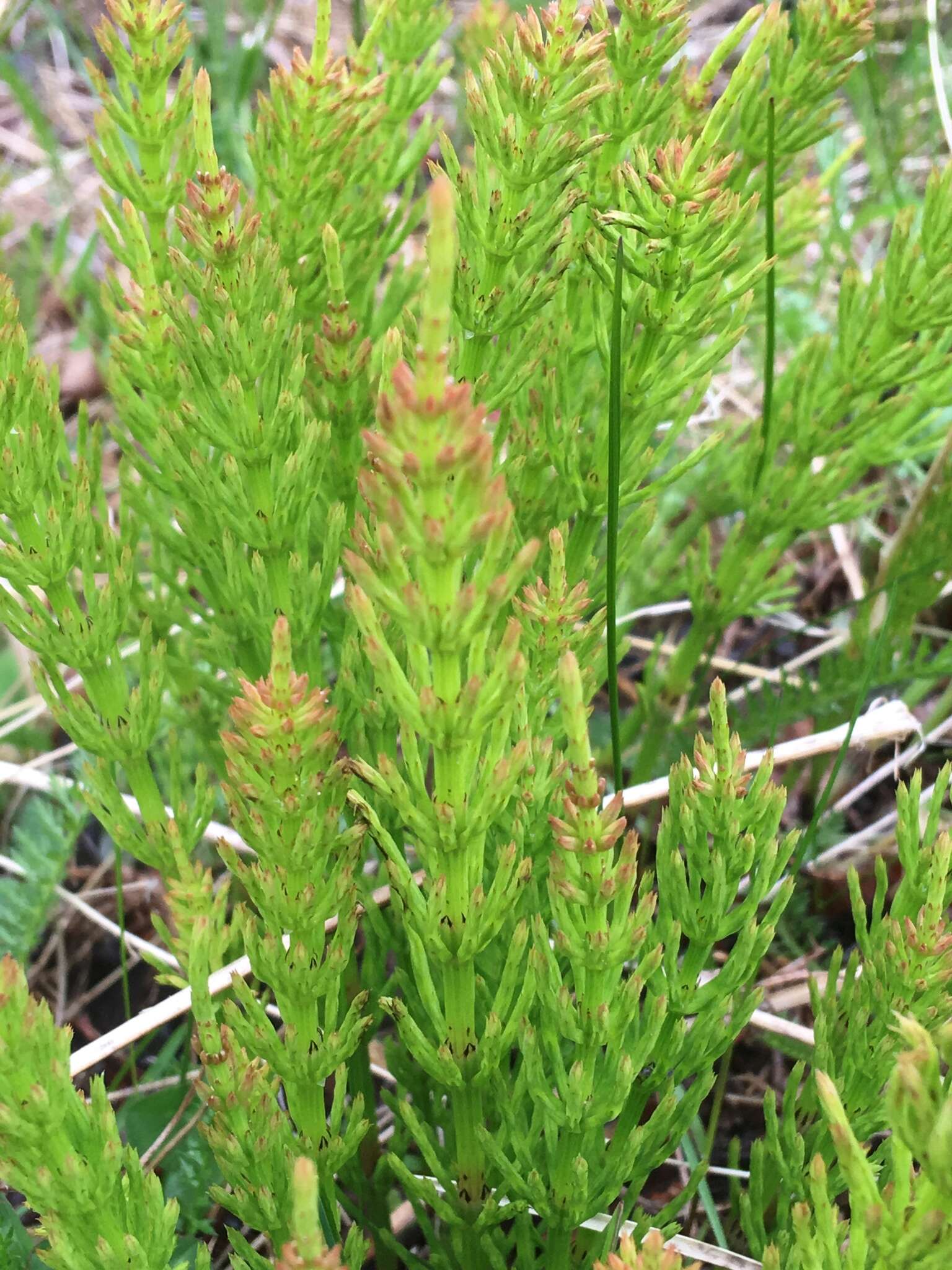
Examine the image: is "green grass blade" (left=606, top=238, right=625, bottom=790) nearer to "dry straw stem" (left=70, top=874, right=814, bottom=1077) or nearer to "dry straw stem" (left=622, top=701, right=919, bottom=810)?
"dry straw stem" (left=622, top=701, right=919, bottom=810)

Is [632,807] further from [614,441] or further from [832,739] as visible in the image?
[614,441]

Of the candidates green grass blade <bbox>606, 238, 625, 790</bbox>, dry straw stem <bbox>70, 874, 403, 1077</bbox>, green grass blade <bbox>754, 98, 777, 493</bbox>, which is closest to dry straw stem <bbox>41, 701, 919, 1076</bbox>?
dry straw stem <bbox>70, 874, 403, 1077</bbox>

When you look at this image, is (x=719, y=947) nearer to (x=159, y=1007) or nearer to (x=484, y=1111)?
(x=484, y=1111)

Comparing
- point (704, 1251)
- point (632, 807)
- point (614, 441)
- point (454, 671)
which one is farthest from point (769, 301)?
point (704, 1251)

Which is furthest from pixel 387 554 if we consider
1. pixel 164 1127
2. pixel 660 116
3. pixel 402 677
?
pixel 164 1127

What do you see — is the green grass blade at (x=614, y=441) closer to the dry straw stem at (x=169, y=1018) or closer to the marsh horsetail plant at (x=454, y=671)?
the marsh horsetail plant at (x=454, y=671)

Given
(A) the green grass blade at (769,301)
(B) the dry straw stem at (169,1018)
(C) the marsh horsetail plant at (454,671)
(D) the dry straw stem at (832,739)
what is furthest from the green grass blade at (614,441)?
(B) the dry straw stem at (169,1018)
